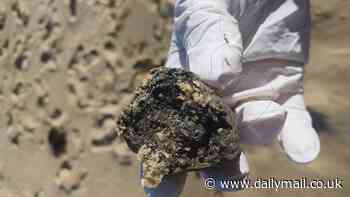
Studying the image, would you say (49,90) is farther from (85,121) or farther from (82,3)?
(82,3)

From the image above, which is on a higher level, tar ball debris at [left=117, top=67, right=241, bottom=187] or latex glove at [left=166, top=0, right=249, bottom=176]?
latex glove at [left=166, top=0, right=249, bottom=176]

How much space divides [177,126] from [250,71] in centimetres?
20

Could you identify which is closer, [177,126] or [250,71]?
[177,126]

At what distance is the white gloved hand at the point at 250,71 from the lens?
0.64m

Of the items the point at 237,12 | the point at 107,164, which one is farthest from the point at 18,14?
the point at 237,12

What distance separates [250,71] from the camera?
0.75 meters

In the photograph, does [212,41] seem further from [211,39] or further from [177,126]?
[177,126]

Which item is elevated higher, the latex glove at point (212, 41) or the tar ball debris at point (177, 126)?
the latex glove at point (212, 41)

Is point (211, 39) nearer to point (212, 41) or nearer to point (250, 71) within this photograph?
point (212, 41)

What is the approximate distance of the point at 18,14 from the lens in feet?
4.46

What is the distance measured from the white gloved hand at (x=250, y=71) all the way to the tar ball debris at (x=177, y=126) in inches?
1.3

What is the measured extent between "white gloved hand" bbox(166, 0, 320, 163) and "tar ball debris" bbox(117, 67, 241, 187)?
0.03 meters

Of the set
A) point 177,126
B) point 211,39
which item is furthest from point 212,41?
point 177,126

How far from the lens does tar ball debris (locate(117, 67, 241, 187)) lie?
2.00 feet
